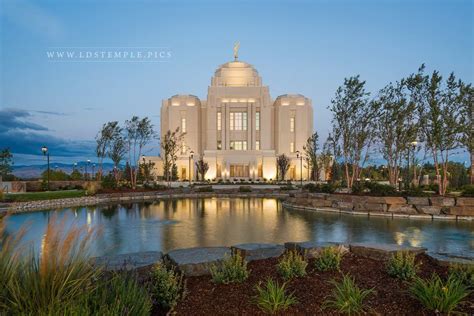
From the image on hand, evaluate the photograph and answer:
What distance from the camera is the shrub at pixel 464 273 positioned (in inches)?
178

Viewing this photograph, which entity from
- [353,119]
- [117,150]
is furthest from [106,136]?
[353,119]

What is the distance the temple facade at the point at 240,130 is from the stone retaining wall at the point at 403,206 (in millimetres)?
34458

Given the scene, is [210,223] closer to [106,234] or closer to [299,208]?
[106,234]

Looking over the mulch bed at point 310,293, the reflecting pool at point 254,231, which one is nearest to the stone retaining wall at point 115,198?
the reflecting pool at point 254,231

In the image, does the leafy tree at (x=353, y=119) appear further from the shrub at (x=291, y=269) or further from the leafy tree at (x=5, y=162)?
the leafy tree at (x=5, y=162)

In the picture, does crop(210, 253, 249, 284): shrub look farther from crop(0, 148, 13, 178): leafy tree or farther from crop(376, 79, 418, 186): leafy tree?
crop(0, 148, 13, 178): leafy tree

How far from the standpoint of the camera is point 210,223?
13.6m

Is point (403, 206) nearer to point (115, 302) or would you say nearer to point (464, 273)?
point (464, 273)

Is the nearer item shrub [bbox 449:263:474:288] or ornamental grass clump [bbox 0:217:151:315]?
ornamental grass clump [bbox 0:217:151:315]

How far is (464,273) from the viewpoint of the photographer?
4598 mm

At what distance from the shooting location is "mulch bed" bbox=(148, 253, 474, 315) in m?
4.09

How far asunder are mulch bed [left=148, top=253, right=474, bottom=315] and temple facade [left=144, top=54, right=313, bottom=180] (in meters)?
47.1

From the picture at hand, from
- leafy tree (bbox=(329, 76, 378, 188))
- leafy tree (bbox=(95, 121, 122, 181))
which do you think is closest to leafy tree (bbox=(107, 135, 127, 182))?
leafy tree (bbox=(95, 121, 122, 181))

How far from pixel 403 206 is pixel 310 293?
44.2 feet
